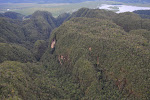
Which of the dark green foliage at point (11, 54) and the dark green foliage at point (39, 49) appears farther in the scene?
the dark green foliage at point (39, 49)

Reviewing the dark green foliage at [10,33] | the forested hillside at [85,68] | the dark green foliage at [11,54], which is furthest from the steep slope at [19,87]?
the dark green foliage at [10,33]

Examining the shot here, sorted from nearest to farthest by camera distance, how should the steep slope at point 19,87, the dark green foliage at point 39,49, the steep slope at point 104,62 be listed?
the steep slope at point 19,87 < the steep slope at point 104,62 < the dark green foliage at point 39,49

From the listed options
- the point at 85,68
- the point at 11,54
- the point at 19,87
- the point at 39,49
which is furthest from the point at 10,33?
the point at 19,87

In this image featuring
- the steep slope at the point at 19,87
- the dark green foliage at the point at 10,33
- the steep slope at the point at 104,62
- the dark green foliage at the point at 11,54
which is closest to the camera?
the steep slope at the point at 19,87

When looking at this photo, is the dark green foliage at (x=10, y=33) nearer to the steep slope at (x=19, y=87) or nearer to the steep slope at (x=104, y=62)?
the steep slope at (x=104, y=62)

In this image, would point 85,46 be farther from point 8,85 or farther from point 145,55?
point 8,85

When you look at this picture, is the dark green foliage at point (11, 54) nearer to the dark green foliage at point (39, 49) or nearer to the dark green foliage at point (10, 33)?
the dark green foliage at point (39, 49)

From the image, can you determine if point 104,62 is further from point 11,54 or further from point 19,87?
point 11,54

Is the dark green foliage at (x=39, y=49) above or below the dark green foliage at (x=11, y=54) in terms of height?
below

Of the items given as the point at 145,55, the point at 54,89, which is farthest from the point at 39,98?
the point at 145,55
